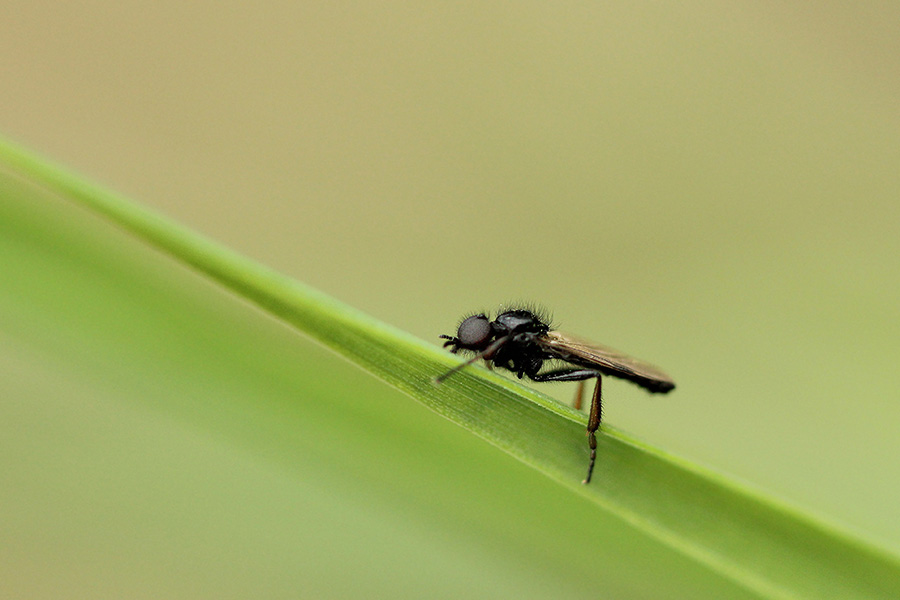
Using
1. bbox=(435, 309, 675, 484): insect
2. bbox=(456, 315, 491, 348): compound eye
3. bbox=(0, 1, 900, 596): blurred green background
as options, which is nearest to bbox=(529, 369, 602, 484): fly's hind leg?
bbox=(435, 309, 675, 484): insect

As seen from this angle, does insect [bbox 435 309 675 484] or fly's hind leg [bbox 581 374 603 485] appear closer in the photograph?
fly's hind leg [bbox 581 374 603 485]

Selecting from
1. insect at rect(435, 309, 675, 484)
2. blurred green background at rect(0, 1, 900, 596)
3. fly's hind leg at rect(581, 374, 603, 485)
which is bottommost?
fly's hind leg at rect(581, 374, 603, 485)

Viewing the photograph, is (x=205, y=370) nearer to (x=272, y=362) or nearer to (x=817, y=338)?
(x=272, y=362)

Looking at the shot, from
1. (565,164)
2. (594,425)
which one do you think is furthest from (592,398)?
(565,164)

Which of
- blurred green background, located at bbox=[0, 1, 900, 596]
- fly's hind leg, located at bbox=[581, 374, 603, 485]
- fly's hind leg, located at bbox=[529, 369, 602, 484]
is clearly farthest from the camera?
blurred green background, located at bbox=[0, 1, 900, 596]

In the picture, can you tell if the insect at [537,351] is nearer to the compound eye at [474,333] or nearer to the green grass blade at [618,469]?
the compound eye at [474,333]

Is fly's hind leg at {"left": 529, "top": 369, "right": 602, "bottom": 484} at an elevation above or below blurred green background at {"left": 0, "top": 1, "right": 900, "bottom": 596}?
below

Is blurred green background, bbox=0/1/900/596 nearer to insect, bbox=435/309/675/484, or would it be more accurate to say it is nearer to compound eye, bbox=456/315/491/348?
insect, bbox=435/309/675/484
